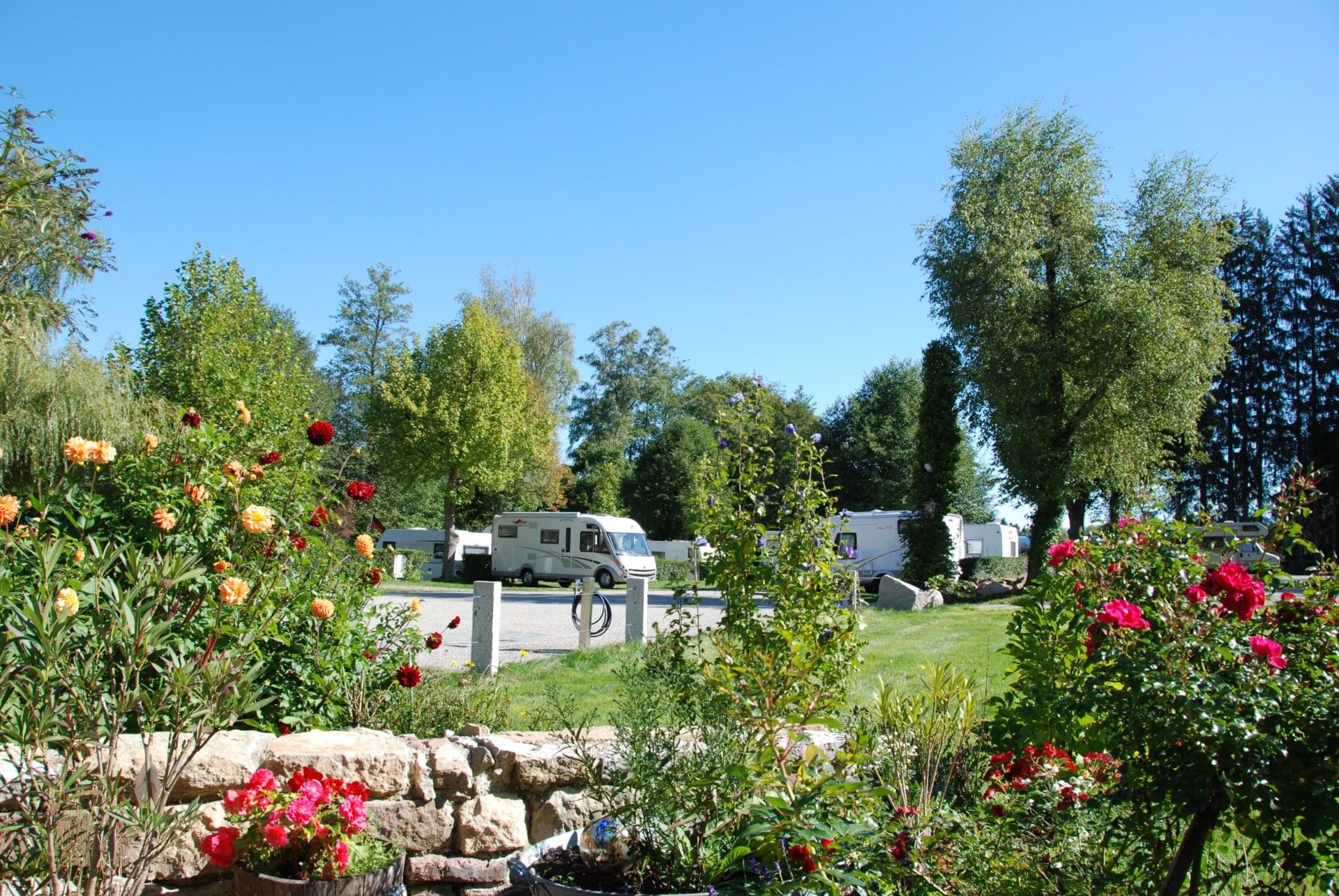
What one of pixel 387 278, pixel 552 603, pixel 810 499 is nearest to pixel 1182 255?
pixel 552 603

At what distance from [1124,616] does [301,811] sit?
87.9 inches

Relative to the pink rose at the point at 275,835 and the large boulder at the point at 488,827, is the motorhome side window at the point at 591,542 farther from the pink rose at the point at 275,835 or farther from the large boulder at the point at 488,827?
the pink rose at the point at 275,835

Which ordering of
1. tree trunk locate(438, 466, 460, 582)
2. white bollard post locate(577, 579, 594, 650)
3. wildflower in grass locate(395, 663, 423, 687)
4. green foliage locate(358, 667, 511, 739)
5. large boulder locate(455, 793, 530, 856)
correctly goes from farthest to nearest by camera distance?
tree trunk locate(438, 466, 460, 582) → white bollard post locate(577, 579, 594, 650) → green foliage locate(358, 667, 511, 739) → wildflower in grass locate(395, 663, 423, 687) → large boulder locate(455, 793, 530, 856)

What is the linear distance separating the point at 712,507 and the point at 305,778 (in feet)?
6.87

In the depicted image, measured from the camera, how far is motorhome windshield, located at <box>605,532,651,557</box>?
24.7 meters

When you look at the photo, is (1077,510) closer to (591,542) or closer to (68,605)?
(591,542)

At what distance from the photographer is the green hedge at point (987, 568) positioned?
81.0ft

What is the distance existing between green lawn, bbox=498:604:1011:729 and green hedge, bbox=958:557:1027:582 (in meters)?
11.5

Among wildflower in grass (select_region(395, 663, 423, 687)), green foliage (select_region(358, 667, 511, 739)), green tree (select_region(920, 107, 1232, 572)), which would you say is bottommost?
green foliage (select_region(358, 667, 511, 739))

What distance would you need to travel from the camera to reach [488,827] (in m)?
2.96

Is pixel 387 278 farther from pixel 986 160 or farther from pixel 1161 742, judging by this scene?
pixel 1161 742

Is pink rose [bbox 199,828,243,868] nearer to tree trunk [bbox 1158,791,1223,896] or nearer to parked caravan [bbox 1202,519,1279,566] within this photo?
tree trunk [bbox 1158,791,1223,896]

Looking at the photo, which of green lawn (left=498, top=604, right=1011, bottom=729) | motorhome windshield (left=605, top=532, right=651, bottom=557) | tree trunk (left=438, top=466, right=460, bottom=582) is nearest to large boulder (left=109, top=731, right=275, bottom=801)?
green lawn (left=498, top=604, right=1011, bottom=729)

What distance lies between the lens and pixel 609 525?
81.8ft
